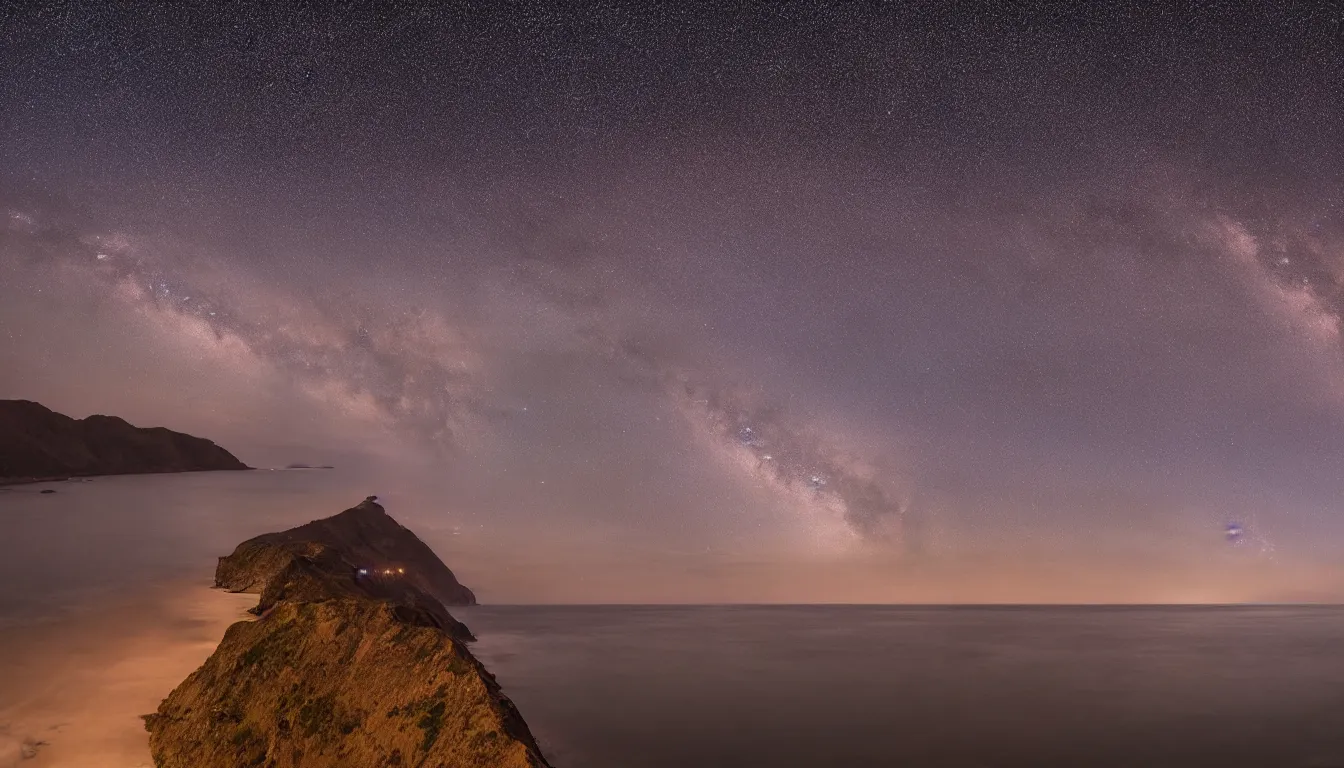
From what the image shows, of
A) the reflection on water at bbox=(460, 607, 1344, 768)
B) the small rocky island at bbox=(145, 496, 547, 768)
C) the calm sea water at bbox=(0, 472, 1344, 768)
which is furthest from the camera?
the reflection on water at bbox=(460, 607, 1344, 768)

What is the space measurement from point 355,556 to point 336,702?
169 ft

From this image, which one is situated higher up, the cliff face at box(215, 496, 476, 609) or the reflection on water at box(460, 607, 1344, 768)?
the cliff face at box(215, 496, 476, 609)

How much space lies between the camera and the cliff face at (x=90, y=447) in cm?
8325

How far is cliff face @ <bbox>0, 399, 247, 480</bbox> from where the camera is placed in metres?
83.2

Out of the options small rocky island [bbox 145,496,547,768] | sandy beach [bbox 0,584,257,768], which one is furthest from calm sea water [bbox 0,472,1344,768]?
small rocky island [bbox 145,496,547,768]

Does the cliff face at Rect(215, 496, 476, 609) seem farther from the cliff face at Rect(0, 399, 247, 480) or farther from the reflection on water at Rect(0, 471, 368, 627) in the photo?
the cliff face at Rect(0, 399, 247, 480)

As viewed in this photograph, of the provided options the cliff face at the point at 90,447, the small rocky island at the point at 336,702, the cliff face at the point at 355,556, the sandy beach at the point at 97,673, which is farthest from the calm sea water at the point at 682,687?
the cliff face at the point at 90,447

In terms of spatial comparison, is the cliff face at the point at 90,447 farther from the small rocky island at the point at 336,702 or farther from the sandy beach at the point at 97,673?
the small rocky island at the point at 336,702

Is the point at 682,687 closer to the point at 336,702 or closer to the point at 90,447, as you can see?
the point at 336,702

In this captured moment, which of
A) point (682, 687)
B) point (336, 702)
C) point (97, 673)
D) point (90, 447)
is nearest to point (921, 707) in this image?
point (682, 687)

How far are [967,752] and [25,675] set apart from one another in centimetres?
2434

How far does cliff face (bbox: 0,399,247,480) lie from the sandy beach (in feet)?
262

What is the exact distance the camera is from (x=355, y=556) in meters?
55.6

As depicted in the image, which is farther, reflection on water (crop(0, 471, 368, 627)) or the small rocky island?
reflection on water (crop(0, 471, 368, 627))
